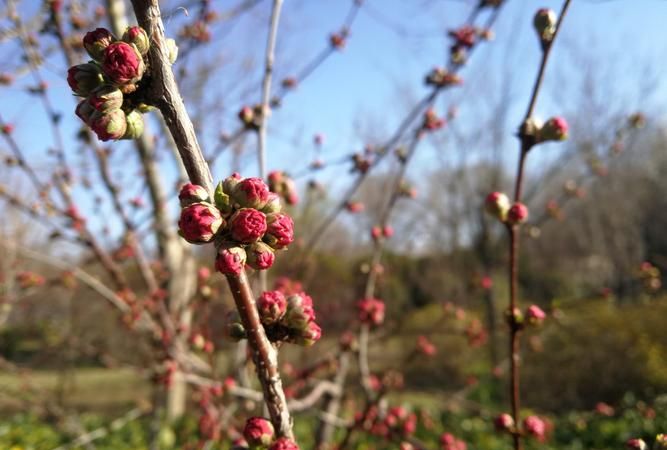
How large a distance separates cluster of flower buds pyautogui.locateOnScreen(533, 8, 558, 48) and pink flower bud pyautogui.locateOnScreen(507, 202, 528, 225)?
0.43m

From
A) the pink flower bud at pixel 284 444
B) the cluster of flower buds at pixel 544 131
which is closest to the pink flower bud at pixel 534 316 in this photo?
the cluster of flower buds at pixel 544 131

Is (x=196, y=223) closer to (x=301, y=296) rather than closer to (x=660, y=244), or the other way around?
(x=301, y=296)

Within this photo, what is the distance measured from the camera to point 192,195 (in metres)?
0.74

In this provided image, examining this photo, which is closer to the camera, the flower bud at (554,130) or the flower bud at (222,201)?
the flower bud at (222,201)

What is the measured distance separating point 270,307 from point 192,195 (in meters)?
0.29

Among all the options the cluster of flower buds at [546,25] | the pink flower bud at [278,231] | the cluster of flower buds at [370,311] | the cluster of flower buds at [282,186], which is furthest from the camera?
the cluster of flower buds at [370,311]

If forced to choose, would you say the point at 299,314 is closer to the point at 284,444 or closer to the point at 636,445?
the point at 284,444

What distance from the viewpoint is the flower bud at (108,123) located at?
0.79m

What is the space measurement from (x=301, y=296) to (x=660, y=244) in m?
20.9

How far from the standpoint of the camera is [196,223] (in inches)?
28.3

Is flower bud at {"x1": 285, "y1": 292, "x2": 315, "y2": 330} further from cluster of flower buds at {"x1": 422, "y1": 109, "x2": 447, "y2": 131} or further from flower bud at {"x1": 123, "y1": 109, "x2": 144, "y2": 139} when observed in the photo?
cluster of flower buds at {"x1": 422, "y1": 109, "x2": 447, "y2": 131}

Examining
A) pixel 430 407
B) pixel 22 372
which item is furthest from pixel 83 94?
pixel 430 407

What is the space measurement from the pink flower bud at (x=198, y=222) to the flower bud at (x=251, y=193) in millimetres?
73

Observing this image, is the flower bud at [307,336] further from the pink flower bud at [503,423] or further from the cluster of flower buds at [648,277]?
the cluster of flower buds at [648,277]
